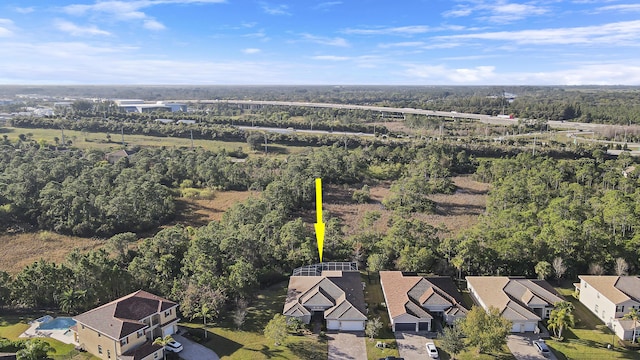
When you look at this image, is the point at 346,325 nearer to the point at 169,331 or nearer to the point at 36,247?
the point at 169,331

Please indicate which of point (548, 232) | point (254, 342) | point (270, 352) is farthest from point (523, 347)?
point (254, 342)

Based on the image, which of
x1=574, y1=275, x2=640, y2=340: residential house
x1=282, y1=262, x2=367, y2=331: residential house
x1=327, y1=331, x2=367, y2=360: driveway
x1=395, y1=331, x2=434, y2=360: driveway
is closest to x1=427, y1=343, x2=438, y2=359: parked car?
x1=395, y1=331, x2=434, y2=360: driveway

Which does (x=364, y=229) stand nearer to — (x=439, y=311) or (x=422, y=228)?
(x=422, y=228)

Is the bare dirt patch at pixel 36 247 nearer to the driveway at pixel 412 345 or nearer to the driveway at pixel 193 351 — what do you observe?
the driveway at pixel 193 351

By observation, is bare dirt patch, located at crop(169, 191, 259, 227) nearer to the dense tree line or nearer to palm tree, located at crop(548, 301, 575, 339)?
the dense tree line

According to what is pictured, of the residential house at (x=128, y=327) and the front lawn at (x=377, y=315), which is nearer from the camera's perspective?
the residential house at (x=128, y=327)

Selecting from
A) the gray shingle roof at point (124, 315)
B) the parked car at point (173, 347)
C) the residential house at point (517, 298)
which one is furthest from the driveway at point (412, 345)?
the gray shingle roof at point (124, 315)
